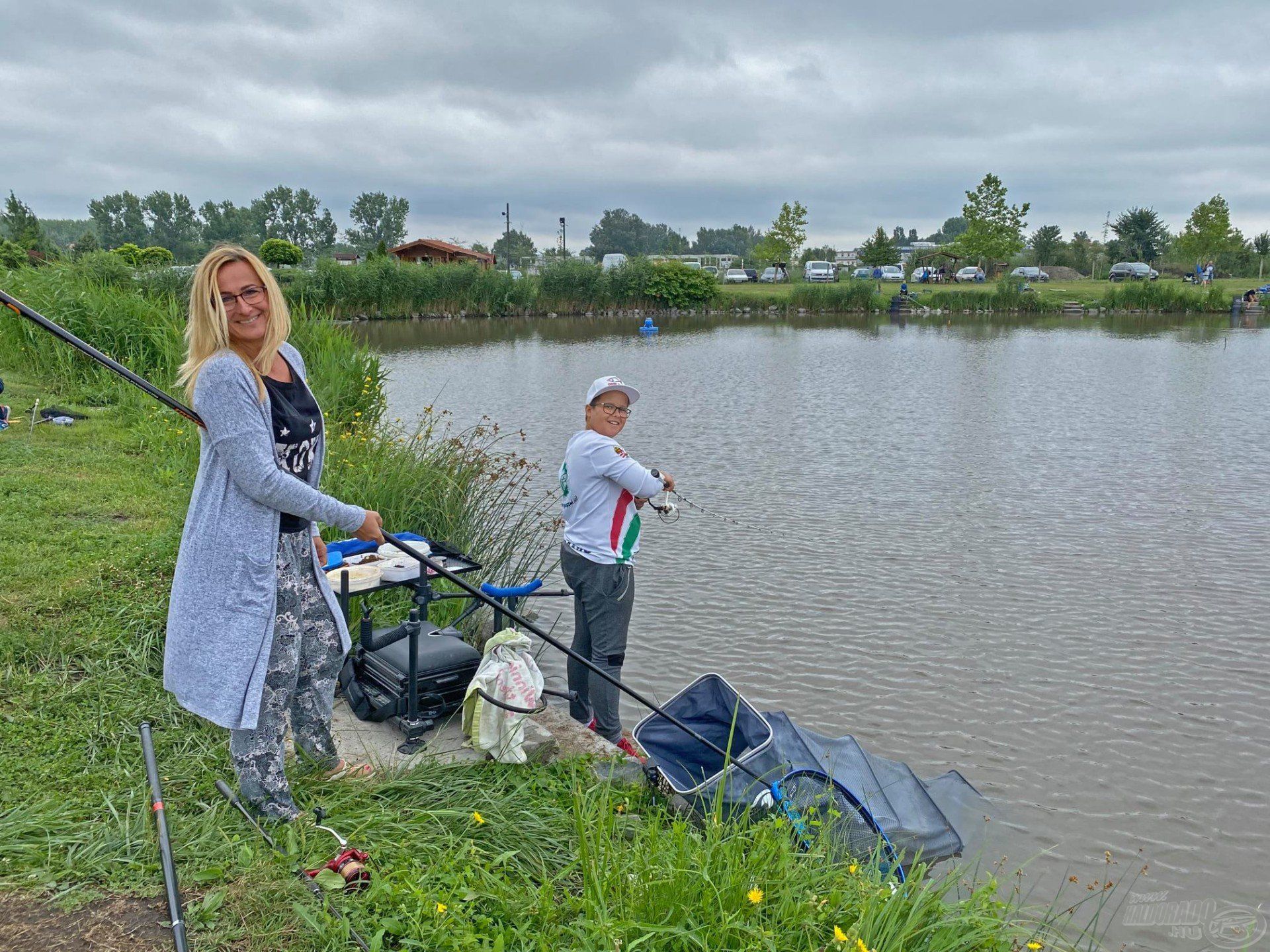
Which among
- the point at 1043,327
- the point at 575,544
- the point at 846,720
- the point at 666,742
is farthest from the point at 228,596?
the point at 1043,327

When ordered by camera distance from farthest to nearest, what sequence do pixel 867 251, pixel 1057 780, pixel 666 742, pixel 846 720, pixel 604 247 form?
1. pixel 604 247
2. pixel 867 251
3. pixel 846 720
4. pixel 1057 780
5. pixel 666 742

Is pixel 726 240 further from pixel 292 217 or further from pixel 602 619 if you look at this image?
pixel 602 619

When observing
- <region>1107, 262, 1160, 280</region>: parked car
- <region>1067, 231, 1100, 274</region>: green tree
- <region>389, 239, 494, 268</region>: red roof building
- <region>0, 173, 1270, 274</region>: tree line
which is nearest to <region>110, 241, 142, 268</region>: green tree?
<region>0, 173, 1270, 274</region>: tree line

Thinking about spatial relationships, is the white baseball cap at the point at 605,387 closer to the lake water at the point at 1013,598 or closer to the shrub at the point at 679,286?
the lake water at the point at 1013,598

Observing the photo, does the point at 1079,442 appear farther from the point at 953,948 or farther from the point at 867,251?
the point at 867,251

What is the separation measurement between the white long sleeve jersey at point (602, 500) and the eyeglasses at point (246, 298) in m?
1.76

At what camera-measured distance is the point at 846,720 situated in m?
5.93

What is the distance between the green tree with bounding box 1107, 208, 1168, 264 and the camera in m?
75.1

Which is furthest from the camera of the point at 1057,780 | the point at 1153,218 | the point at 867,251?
the point at 1153,218

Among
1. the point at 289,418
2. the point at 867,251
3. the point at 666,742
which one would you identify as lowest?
the point at 666,742

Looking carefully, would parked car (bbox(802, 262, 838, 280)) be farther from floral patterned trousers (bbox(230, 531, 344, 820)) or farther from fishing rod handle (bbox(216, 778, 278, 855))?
fishing rod handle (bbox(216, 778, 278, 855))

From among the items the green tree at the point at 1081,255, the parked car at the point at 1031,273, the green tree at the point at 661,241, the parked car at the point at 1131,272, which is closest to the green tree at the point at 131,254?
the parked car at the point at 1031,273

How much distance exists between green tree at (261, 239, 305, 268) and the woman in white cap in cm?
4374

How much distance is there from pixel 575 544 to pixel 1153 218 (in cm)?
8406
